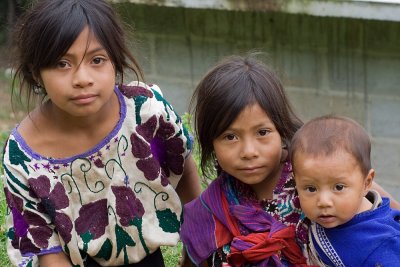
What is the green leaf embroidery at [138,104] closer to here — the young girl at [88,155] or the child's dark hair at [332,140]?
the young girl at [88,155]

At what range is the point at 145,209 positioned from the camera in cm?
348

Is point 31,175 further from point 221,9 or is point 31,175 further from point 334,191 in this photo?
point 221,9

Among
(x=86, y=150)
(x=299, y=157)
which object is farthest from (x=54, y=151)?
(x=299, y=157)

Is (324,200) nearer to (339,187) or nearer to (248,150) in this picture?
(339,187)

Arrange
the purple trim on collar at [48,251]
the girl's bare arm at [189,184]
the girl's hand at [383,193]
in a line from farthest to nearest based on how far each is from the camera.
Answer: the girl's bare arm at [189,184] → the purple trim on collar at [48,251] → the girl's hand at [383,193]

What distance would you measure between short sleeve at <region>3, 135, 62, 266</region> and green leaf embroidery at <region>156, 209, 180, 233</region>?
412 mm

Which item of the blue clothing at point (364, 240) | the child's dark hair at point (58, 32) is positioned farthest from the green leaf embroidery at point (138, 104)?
the blue clothing at point (364, 240)

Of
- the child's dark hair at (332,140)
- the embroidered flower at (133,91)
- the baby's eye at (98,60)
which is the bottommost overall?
the child's dark hair at (332,140)

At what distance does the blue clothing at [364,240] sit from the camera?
9.59 feet

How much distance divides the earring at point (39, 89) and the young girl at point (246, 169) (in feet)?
1.85

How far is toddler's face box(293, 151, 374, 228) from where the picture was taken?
9.49ft

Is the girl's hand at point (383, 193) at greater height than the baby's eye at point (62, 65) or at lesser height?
lesser

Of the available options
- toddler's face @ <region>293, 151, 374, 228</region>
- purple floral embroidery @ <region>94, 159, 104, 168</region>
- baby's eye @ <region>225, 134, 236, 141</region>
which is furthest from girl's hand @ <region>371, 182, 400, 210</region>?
purple floral embroidery @ <region>94, 159, 104, 168</region>

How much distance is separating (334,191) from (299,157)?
0.53ft
